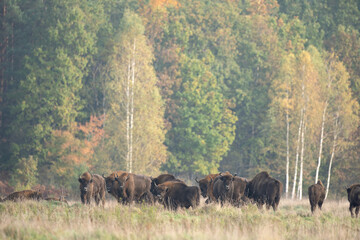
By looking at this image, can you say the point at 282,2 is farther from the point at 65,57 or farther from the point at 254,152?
the point at 65,57

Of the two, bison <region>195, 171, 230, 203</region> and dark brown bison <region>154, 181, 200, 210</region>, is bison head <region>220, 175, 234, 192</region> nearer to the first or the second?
dark brown bison <region>154, 181, 200, 210</region>

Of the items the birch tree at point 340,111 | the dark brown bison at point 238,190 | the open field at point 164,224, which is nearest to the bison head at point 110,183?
the open field at point 164,224

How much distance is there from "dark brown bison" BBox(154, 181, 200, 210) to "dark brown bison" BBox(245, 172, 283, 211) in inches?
116

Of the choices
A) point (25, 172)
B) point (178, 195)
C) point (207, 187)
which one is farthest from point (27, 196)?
point (25, 172)

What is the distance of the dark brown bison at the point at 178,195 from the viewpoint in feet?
76.4

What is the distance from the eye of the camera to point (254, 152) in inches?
2308

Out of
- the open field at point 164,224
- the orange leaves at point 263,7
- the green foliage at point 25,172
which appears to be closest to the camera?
the open field at point 164,224

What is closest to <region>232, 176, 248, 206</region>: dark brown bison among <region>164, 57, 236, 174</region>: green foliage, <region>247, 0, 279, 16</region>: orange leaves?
<region>164, 57, 236, 174</region>: green foliage

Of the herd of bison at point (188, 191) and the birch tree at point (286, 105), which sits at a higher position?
the birch tree at point (286, 105)

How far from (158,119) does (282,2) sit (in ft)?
107

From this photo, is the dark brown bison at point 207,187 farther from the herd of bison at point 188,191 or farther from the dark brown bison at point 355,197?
the dark brown bison at point 355,197

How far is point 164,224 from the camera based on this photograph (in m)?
17.8

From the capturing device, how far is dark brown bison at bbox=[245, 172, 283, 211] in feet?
81.1

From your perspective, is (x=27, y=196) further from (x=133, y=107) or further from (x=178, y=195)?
(x=133, y=107)
